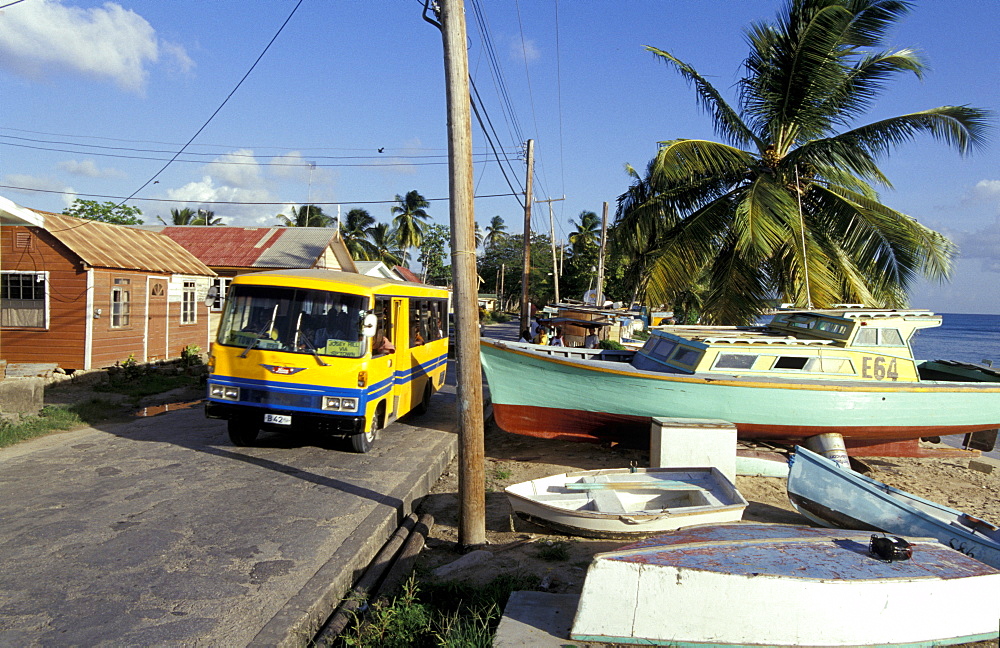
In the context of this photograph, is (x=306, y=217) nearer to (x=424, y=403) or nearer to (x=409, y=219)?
(x=409, y=219)

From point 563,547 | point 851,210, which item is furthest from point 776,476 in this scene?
point 851,210

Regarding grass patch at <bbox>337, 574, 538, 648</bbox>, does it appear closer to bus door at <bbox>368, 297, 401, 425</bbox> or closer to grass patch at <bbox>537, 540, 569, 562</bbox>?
grass patch at <bbox>537, 540, 569, 562</bbox>

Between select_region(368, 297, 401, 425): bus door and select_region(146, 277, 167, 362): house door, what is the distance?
1057cm

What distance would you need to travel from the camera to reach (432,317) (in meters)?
13.2

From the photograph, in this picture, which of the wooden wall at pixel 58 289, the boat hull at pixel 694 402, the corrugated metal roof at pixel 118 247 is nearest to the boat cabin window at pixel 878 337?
the boat hull at pixel 694 402

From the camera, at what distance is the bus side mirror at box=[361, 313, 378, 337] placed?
841 cm

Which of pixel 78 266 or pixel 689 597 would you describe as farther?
pixel 78 266

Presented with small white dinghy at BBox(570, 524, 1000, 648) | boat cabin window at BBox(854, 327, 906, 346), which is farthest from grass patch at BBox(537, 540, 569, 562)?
boat cabin window at BBox(854, 327, 906, 346)

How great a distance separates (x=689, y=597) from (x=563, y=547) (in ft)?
7.96

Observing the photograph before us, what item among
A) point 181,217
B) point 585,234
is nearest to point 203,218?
point 181,217

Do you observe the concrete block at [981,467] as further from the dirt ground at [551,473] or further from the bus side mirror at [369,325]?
the bus side mirror at [369,325]

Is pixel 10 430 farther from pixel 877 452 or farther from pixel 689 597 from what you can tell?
pixel 877 452

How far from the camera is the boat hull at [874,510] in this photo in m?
5.43

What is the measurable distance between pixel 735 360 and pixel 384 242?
47399mm
